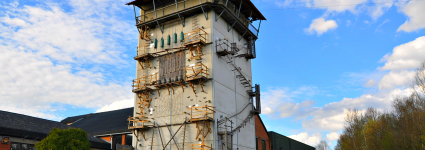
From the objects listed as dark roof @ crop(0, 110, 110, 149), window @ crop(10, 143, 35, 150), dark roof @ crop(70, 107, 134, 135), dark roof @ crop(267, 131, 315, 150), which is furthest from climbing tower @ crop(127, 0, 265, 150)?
dark roof @ crop(267, 131, 315, 150)

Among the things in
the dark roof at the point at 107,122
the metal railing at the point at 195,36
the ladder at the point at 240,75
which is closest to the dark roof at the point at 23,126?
the dark roof at the point at 107,122

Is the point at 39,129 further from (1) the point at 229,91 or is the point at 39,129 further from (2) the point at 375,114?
(2) the point at 375,114

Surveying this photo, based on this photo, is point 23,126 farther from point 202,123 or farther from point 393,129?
point 393,129

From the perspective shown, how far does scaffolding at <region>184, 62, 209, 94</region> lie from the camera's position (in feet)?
108

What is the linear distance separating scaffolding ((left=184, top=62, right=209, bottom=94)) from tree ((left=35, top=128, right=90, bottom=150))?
455 inches

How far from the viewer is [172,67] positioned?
36219 millimetres

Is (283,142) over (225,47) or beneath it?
beneath

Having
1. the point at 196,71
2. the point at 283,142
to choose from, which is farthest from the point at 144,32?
the point at 283,142

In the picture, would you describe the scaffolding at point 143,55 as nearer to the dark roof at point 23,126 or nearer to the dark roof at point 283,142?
the dark roof at point 23,126

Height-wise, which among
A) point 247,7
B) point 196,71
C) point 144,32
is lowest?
point 196,71

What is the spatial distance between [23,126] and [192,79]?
54.4 feet

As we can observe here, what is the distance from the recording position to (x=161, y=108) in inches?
1410

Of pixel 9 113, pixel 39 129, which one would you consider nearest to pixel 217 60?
pixel 39 129

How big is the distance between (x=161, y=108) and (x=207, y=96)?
5814mm
